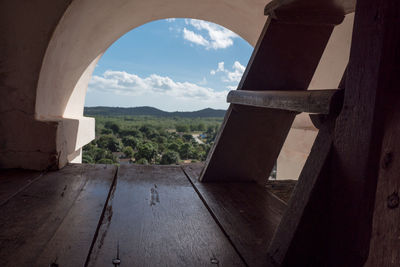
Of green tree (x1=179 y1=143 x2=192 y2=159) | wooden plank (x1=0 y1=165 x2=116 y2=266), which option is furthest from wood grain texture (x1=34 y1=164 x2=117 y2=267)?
green tree (x1=179 y1=143 x2=192 y2=159)

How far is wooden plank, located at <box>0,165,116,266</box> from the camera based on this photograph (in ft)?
3.48

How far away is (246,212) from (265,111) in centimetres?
66

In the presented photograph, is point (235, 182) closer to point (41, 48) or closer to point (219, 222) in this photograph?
point (219, 222)

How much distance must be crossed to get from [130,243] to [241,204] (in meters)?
0.70

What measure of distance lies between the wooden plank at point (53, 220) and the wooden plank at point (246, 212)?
0.58m

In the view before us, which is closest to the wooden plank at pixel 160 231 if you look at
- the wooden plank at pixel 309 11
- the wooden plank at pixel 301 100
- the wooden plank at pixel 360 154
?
the wooden plank at pixel 360 154

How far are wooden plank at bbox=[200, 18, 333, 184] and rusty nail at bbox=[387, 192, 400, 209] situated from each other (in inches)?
44.1

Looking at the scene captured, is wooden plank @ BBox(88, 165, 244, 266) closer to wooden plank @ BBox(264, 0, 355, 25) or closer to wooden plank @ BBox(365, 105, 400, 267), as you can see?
wooden plank @ BBox(365, 105, 400, 267)

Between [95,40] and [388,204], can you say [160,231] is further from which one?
[95,40]

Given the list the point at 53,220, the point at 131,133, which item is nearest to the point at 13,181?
the point at 53,220

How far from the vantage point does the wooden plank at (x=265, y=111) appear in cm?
169

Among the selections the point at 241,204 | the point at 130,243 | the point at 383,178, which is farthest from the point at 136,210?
the point at 383,178

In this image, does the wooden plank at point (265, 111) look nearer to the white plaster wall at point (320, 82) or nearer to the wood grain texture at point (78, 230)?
the wood grain texture at point (78, 230)

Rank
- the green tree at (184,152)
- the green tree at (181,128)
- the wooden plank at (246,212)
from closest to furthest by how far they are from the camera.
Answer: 1. the wooden plank at (246,212)
2. the green tree at (184,152)
3. the green tree at (181,128)
